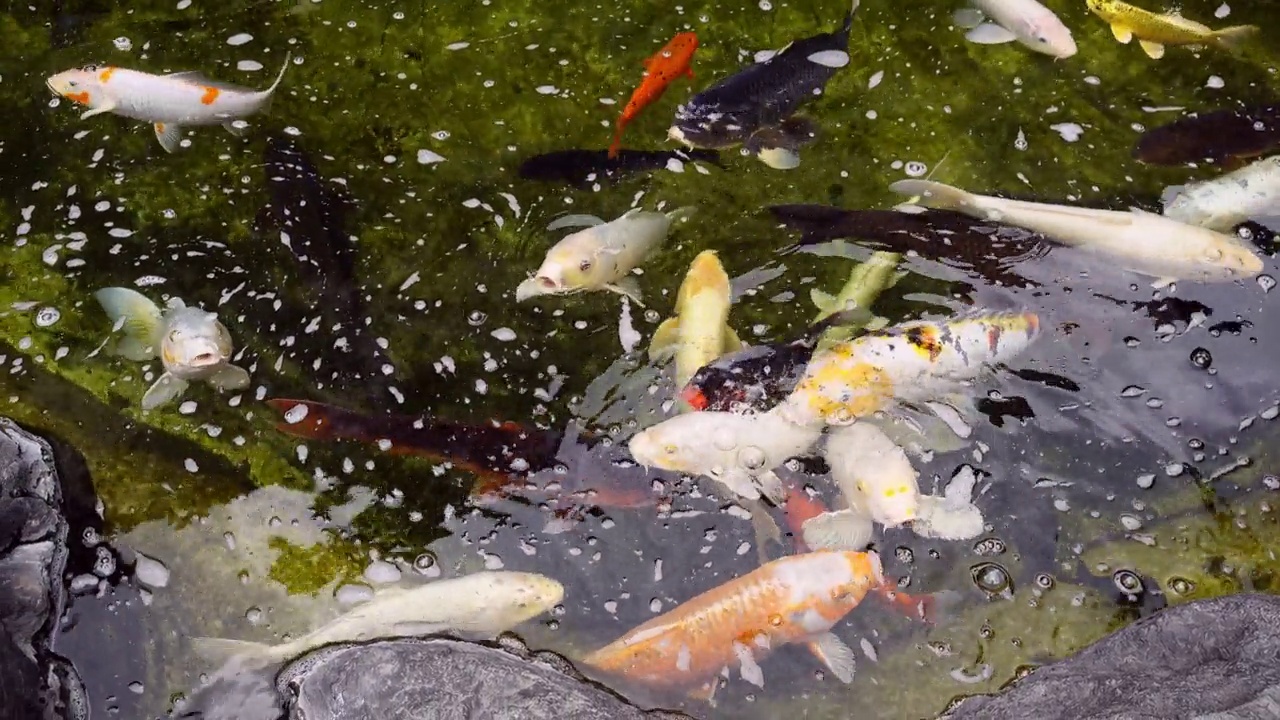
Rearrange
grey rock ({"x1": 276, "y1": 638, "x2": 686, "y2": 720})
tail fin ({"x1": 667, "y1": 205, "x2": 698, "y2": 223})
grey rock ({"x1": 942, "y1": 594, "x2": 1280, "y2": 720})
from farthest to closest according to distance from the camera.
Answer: tail fin ({"x1": 667, "y1": 205, "x2": 698, "y2": 223}), grey rock ({"x1": 276, "y1": 638, "x2": 686, "y2": 720}), grey rock ({"x1": 942, "y1": 594, "x2": 1280, "y2": 720})

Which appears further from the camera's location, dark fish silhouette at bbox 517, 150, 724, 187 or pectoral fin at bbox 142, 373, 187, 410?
dark fish silhouette at bbox 517, 150, 724, 187

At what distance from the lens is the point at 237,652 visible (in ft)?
10.4

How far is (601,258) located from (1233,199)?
8.57 feet

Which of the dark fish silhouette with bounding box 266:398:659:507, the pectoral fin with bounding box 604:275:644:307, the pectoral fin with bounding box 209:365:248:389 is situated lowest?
the dark fish silhouette with bounding box 266:398:659:507

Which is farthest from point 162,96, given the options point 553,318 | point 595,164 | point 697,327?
point 697,327

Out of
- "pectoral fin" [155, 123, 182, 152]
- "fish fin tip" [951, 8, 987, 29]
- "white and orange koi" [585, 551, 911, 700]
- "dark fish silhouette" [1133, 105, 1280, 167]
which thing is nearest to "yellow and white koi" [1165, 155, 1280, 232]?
"dark fish silhouette" [1133, 105, 1280, 167]

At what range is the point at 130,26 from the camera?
4828 millimetres

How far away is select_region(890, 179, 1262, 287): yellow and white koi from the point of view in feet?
12.1

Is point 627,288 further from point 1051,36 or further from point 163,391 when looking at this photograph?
point 1051,36

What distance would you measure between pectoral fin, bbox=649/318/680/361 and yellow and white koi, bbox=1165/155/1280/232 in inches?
83.9

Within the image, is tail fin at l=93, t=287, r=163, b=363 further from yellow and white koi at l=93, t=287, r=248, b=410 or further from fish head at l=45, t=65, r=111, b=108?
fish head at l=45, t=65, r=111, b=108

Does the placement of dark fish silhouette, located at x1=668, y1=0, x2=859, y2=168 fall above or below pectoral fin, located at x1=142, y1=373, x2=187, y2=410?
above

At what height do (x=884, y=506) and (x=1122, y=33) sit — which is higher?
(x=1122, y=33)

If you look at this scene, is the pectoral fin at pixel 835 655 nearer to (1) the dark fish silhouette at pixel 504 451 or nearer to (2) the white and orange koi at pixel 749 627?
(2) the white and orange koi at pixel 749 627
